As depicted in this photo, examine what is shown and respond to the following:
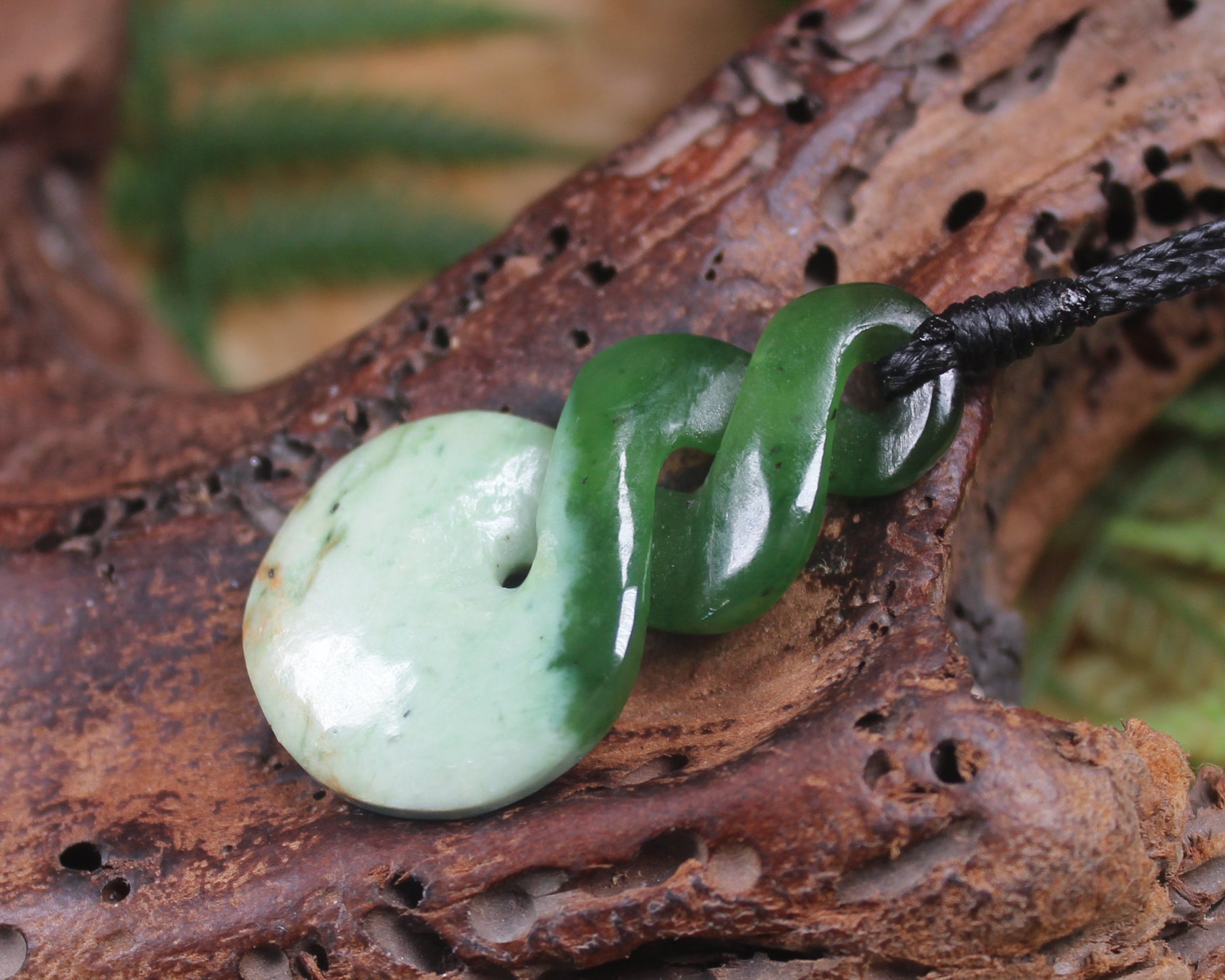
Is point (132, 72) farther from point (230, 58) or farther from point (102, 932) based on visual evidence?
point (102, 932)

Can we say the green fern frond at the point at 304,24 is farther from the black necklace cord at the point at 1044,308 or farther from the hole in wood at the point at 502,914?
the hole in wood at the point at 502,914

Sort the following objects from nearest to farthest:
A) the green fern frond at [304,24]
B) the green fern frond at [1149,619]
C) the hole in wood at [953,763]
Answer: the hole in wood at [953,763] < the green fern frond at [1149,619] < the green fern frond at [304,24]

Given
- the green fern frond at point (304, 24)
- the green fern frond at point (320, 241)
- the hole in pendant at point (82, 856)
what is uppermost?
the green fern frond at point (304, 24)

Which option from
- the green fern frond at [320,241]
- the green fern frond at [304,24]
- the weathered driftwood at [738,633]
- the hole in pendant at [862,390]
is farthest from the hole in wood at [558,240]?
the green fern frond at [304,24]

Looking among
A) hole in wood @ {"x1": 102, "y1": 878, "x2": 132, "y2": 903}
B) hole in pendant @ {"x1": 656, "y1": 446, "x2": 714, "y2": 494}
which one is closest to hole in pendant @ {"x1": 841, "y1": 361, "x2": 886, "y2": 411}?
hole in pendant @ {"x1": 656, "y1": 446, "x2": 714, "y2": 494}

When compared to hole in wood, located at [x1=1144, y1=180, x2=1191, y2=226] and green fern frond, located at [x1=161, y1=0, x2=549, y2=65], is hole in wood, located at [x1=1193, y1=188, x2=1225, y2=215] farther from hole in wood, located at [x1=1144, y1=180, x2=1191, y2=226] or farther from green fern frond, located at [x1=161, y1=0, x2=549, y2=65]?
green fern frond, located at [x1=161, y1=0, x2=549, y2=65]

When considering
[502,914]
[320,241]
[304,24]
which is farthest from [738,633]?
[304,24]

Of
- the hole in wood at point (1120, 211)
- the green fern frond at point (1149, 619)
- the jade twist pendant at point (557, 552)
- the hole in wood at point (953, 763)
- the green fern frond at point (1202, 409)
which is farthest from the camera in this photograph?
the green fern frond at point (1149, 619)
